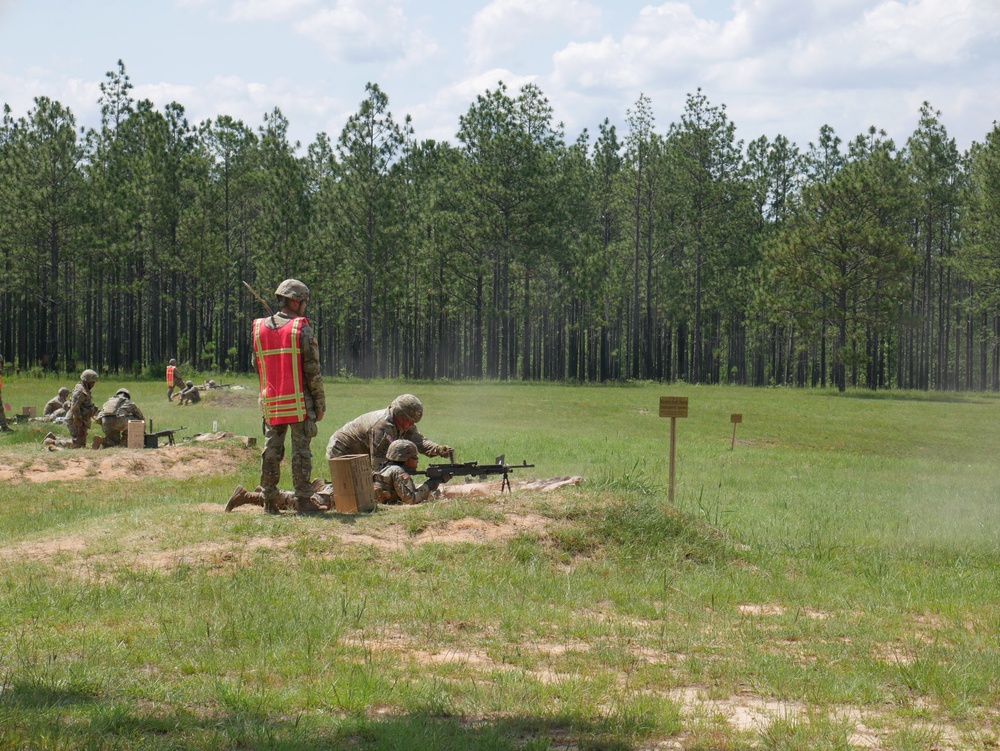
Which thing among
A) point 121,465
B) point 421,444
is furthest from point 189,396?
point 421,444

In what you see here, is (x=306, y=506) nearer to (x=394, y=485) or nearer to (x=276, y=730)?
(x=394, y=485)

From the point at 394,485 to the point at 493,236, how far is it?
1798 inches

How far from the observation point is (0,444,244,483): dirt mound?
16.3 metres

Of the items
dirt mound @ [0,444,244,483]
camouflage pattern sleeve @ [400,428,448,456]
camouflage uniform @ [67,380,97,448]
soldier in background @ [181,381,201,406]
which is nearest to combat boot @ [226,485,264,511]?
camouflage pattern sleeve @ [400,428,448,456]

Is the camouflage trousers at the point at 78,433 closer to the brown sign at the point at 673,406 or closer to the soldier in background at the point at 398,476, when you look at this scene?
the soldier in background at the point at 398,476

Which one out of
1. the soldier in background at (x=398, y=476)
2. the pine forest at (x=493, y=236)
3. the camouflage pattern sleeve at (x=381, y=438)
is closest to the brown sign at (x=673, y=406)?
the soldier in background at (x=398, y=476)

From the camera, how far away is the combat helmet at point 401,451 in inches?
453

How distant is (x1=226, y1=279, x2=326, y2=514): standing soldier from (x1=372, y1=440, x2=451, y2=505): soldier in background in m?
1.39

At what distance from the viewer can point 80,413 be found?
20500mm

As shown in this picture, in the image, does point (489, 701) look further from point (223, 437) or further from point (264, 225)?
point (264, 225)

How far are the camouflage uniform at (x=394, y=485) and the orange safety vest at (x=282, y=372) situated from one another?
181 cm

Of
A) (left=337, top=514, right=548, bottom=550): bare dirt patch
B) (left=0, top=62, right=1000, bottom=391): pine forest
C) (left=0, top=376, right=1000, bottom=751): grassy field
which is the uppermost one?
(left=0, top=62, right=1000, bottom=391): pine forest

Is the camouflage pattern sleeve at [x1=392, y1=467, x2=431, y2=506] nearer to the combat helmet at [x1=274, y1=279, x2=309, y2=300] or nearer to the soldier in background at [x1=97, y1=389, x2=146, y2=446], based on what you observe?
the combat helmet at [x1=274, y1=279, x2=309, y2=300]

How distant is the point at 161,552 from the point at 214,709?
370cm
